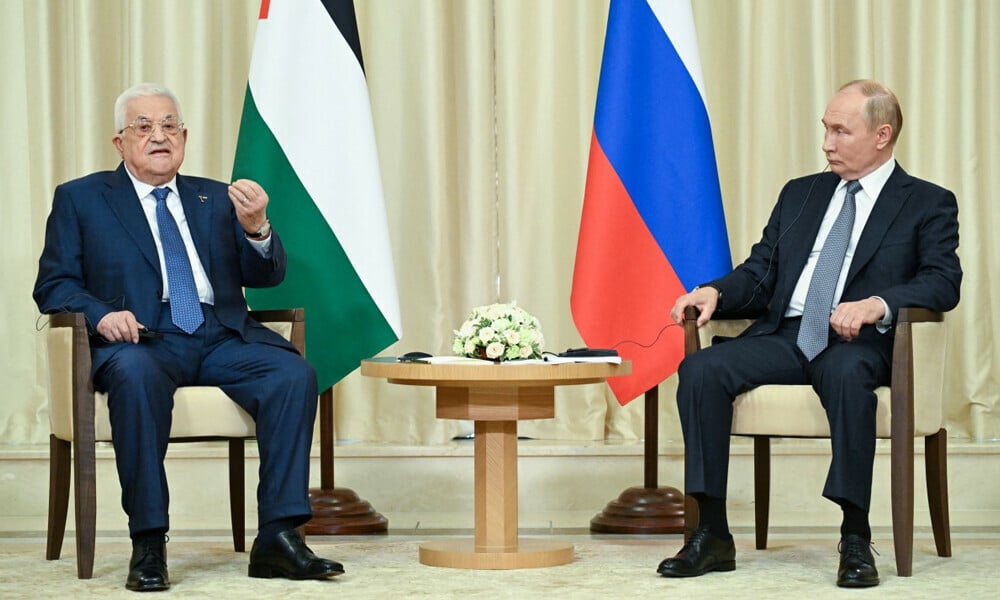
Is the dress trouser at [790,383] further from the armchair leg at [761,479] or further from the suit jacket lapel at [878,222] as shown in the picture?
the armchair leg at [761,479]

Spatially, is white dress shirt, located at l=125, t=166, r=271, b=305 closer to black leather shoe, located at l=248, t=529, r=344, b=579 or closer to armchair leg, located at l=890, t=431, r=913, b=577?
black leather shoe, located at l=248, t=529, r=344, b=579

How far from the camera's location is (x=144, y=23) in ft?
16.4

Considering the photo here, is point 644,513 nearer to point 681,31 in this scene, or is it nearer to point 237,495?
point 237,495

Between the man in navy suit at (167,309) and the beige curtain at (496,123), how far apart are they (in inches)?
50.4

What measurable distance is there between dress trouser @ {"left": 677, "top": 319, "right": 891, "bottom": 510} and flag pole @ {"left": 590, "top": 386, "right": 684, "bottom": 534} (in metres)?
0.75

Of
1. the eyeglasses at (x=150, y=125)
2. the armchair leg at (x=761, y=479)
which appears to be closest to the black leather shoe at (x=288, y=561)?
the eyeglasses at (x=150, y=125)

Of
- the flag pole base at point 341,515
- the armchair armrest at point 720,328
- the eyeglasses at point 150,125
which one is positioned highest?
the eyeglasses at point 150,125

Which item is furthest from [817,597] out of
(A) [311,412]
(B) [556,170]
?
(B) [556,170]

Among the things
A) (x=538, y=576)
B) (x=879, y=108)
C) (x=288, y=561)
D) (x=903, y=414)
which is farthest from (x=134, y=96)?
(x=903, y=414)

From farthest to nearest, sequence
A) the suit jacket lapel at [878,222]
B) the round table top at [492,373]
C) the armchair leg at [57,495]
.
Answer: the armchair leg at [57,495], the suit jacket lapel at [878,222], the round table top at [492,373]

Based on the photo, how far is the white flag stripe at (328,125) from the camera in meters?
4.17

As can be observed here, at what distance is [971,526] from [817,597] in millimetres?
1705

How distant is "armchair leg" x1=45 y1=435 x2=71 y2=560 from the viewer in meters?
3.66

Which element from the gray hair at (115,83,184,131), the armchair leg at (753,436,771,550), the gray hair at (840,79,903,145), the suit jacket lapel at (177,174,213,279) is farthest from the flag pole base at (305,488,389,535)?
the gray hair at (840,79,903,145)
